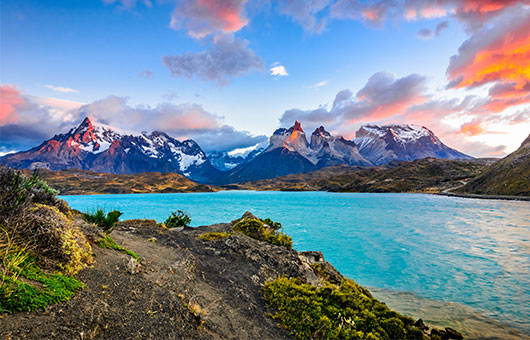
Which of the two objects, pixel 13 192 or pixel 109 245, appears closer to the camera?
pixel 13 192

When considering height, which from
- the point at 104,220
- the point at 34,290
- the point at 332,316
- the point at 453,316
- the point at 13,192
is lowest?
the point at 453,316

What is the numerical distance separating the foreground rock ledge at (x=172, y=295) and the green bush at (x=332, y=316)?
0.53m

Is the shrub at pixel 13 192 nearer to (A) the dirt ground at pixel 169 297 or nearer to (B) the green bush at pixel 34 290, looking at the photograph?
(B) the green bush at pixel 34 290

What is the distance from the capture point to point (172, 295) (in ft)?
25.9

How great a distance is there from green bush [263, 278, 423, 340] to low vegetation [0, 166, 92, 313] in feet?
21.8

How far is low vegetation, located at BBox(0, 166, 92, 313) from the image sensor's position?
5.35 meters

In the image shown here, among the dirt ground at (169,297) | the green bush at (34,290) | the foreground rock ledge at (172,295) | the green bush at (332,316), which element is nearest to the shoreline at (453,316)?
the foreground rock ledge at (172,295)

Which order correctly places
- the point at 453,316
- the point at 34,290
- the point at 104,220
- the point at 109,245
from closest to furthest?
the point at 34,290 < the point at 109,245 < the point at 104,220 < the point at 453,316

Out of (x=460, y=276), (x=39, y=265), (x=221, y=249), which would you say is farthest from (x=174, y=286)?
(x=460, y=276)

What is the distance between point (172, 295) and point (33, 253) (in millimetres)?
3909

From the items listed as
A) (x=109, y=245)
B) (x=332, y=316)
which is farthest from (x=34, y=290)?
(x=332, y=316)

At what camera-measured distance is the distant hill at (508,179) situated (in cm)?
10862

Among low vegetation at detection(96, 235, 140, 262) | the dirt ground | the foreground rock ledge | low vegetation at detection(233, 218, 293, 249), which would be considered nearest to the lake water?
low vegetation at detection(96, 235, 140, 262)

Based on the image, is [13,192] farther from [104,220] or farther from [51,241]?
[104,220]
